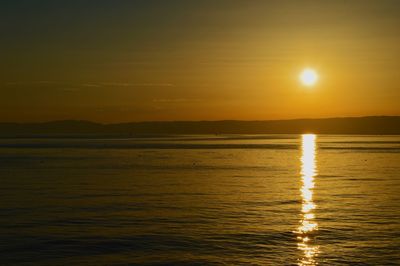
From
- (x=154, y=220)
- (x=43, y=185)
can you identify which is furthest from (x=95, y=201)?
(x=43, y=185)

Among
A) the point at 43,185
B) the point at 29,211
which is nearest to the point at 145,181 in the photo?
the point at 43,185

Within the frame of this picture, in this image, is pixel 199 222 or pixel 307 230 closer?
pixel 307 230

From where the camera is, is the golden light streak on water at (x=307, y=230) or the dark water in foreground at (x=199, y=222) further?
the dark water in foreground at (x=199, y=222)

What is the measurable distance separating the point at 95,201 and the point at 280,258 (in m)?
16.9

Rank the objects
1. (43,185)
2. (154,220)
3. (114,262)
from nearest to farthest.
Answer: (114,262) < (154,220) < (43,185)

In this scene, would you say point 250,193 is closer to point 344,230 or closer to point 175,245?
point 344,230

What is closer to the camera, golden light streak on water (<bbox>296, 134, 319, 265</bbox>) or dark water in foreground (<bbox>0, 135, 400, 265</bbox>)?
golden light streak on water (<bbox>296, 134, 319, 265</bbox>)

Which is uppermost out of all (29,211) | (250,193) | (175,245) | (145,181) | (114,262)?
(145,181)

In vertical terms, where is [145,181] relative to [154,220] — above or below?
above

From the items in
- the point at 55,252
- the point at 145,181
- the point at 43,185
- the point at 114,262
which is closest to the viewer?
the point at 114,262

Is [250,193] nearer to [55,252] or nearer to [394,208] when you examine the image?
[394,208]

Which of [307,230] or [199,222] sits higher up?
[199,222]

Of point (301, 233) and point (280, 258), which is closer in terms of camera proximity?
point (280, 258)

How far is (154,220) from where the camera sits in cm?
2716
